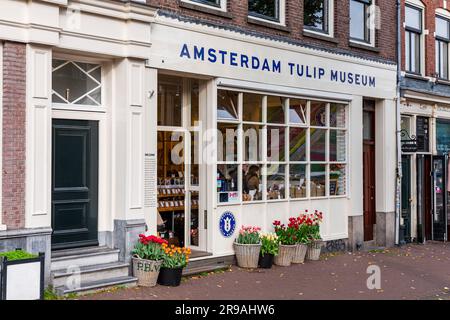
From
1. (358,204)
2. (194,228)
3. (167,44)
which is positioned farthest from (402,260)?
(167,44)

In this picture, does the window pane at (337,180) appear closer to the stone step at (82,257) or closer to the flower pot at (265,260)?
the flower pot at (265,260)

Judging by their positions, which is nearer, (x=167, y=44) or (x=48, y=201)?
(x=48, y=201)

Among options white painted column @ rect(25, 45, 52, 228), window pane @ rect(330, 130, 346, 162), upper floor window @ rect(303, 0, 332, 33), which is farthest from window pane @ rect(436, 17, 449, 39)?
white painted column @ rect(25, 45, 52, 228)

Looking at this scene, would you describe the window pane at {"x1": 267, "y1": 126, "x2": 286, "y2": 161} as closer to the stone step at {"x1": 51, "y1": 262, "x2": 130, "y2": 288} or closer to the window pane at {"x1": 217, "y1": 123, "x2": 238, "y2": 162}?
the window pane at {"x1": 217, "y1": 123, "x2": 238, "y2": 162}

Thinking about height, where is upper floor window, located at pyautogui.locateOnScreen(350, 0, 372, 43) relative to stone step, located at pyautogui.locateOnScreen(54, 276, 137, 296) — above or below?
above

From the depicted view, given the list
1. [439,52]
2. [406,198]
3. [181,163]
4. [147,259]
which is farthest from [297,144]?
[439,52]

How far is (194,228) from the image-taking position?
11.6m

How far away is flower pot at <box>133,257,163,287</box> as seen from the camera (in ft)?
30.5

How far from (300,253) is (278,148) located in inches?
86.6

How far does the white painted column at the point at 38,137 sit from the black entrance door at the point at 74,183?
552 mm

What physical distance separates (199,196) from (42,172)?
3600 millimetres

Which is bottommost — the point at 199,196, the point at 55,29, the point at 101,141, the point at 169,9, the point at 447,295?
the point at 447,295

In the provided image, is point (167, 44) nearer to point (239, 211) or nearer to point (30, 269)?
point (239, 211)

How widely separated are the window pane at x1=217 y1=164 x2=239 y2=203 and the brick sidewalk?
134 centimetres
